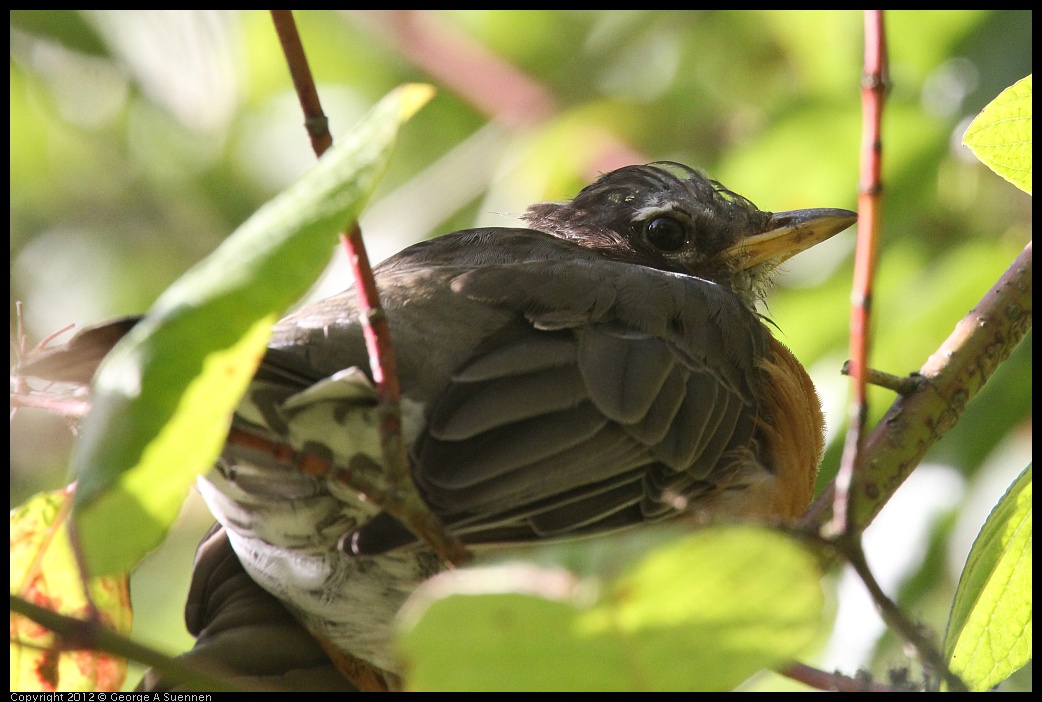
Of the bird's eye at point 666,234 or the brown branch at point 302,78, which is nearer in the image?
the brown branch at point 302,78

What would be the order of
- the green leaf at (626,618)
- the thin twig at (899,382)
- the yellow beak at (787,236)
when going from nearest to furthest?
the green leaf at (626,618), the thin twig at (899,382), the yellow beak at (787,236)

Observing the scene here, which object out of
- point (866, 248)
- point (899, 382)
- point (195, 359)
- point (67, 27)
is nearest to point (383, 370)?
point (195, 359)

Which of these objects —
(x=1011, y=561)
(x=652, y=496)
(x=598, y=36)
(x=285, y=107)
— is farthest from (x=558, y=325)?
(x=285, y=107)

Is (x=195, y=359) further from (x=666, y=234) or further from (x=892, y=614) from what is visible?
(x=666, y=234)

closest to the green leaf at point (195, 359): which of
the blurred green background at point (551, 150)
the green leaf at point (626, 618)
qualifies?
the green leaf at point (626, 618)

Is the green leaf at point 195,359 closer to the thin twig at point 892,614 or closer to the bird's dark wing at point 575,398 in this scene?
the thin twig at point 892,614
